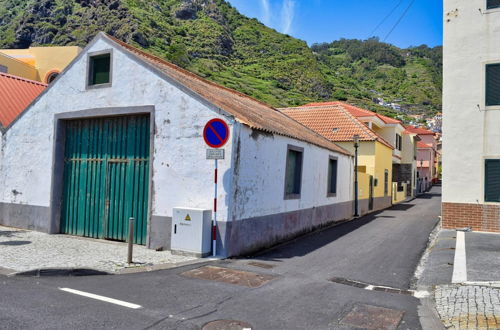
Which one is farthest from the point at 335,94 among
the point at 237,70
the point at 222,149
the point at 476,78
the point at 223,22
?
the point at 222,149

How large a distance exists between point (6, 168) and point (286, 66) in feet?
309

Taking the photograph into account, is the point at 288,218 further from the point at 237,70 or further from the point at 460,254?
the point at 237,70

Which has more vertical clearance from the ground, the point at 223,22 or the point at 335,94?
the point at 223,22

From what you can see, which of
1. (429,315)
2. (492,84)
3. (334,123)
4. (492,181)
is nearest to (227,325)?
(429,315)

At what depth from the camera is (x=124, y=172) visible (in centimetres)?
1070

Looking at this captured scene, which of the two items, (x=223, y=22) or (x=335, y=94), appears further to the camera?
(x=223, y=22)

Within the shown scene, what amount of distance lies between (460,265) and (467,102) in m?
7.22

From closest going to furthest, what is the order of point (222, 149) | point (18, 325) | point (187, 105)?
point (18, 325) → point (222, 149) → point (187, 105)

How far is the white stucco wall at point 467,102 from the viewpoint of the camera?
1295cm

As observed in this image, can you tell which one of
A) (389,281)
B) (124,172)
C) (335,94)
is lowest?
(389,281)

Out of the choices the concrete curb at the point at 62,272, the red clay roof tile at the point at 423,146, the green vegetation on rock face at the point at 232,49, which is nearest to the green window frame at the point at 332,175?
the concrete curb at the point at 62,272

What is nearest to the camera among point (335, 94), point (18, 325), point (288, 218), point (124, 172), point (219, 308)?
point (18, 325)

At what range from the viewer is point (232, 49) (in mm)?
108188

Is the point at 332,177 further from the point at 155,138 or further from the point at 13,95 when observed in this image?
the point at 13,95
